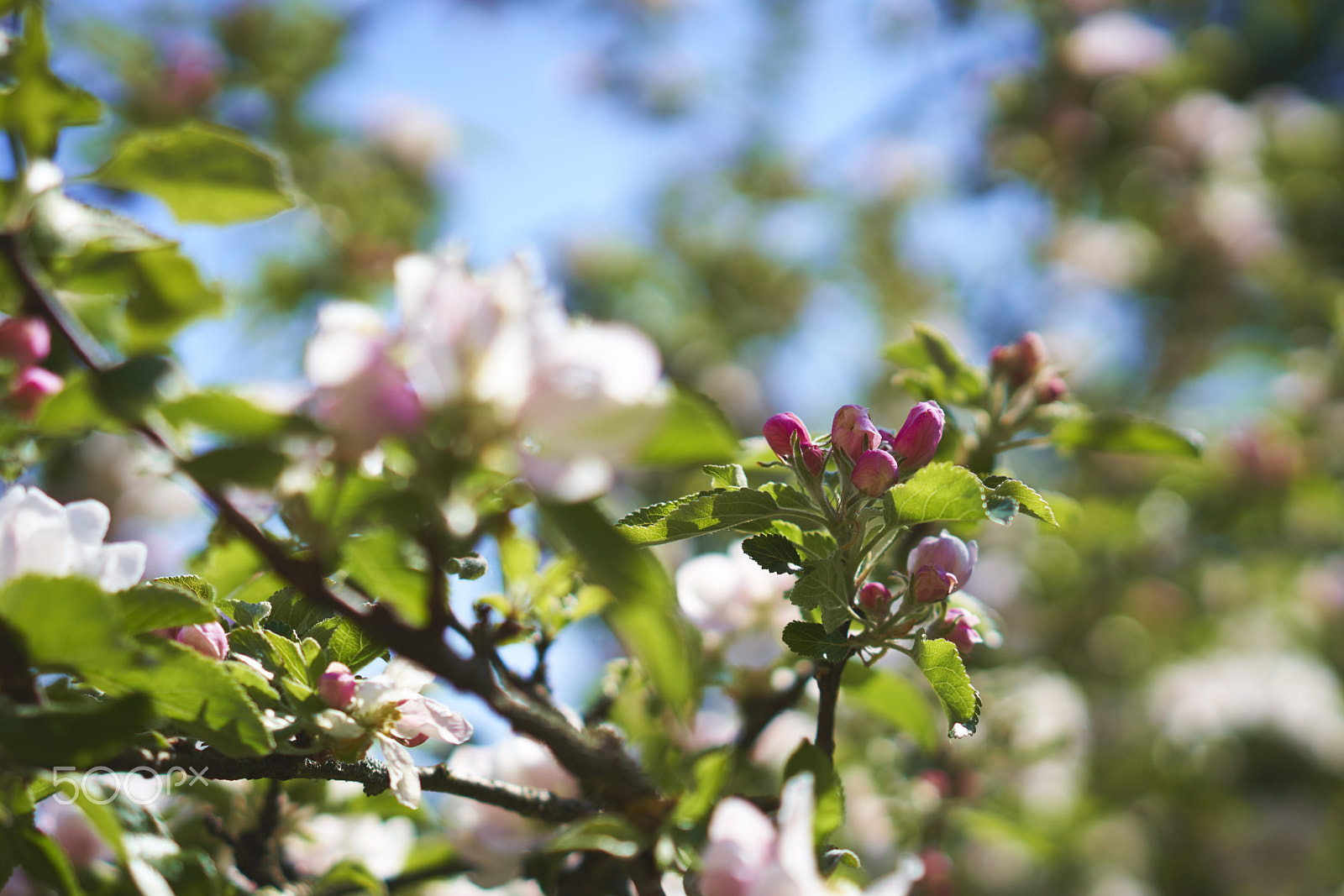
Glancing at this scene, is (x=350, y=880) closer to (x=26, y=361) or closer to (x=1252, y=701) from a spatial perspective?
(x=26, y=361)

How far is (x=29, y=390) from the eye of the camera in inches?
30.5

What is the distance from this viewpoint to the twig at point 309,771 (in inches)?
25.5

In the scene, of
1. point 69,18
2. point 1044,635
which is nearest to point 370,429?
point 69,18

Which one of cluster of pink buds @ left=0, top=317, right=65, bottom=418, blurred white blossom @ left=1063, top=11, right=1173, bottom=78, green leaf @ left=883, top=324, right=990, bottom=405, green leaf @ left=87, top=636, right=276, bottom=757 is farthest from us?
blurred white blossom @ left=1063, top=11, right=1173, bottom=78

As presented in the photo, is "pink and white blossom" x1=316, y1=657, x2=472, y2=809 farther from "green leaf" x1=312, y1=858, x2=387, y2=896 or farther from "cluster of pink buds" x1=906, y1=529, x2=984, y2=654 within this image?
"cluster of pink buds" x1=906, y1=529, x2=984, y2=654

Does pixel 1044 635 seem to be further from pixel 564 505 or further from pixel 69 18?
pixel 69 18

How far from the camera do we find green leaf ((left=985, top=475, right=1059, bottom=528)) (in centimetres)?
71

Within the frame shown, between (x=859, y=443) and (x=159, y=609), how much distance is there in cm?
49

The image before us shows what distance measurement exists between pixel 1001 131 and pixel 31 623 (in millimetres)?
3295

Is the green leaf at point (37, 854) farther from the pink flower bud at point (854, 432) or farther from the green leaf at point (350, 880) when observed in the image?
the pink flower bud at point (854, 432)

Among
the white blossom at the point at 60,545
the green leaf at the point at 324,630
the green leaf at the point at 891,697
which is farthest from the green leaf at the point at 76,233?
the green leaf at the point at 891,697

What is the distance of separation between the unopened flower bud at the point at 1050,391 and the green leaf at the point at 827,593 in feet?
1.18

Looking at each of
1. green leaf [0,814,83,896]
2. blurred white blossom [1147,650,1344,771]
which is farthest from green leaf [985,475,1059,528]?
blurred white blossom [1147,650,1344,771]

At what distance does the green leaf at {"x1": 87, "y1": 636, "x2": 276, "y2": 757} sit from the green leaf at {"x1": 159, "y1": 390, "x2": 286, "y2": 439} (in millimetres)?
173
